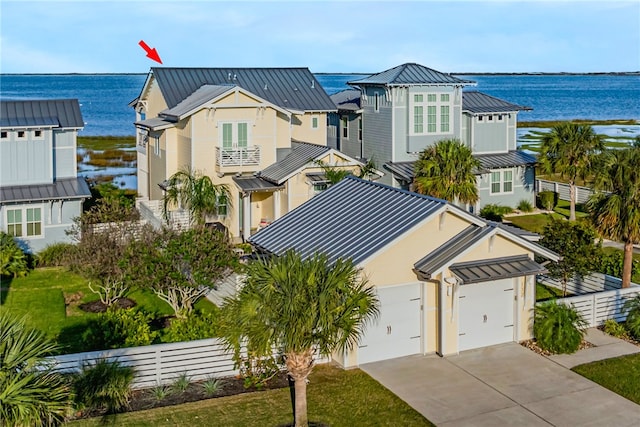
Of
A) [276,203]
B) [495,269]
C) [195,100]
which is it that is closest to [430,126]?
[276,203]

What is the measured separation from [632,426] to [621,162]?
9641 mm

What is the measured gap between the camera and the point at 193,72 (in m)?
37.8

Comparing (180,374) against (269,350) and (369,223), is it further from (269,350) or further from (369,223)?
(369,223)

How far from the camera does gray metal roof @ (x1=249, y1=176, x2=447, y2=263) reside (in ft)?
60.2

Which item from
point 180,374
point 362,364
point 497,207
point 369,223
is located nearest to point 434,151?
point 497,207

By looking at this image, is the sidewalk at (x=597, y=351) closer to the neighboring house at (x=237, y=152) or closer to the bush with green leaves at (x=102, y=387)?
the bush with green leaves at (x=102, y=387)

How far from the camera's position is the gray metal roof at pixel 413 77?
1410 inches

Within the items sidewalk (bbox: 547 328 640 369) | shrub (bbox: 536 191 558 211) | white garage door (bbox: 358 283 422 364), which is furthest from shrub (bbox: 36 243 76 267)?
shrub (bbox: 536 191 558 211)

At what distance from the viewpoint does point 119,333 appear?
18.9 meters

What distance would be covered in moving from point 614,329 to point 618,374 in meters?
3.15

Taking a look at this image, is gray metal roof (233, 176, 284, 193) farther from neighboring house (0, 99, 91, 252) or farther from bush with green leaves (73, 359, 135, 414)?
bush with green leaves (73, 359, 135, 414)

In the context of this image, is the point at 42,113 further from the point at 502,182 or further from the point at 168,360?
the point at 502,182

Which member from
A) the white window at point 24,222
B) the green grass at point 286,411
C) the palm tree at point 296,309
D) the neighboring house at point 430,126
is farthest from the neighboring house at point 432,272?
the neighboring house at point 430,126

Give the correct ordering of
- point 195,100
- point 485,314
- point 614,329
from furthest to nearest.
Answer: point 195,100 → point 614,329 → point 485,314
